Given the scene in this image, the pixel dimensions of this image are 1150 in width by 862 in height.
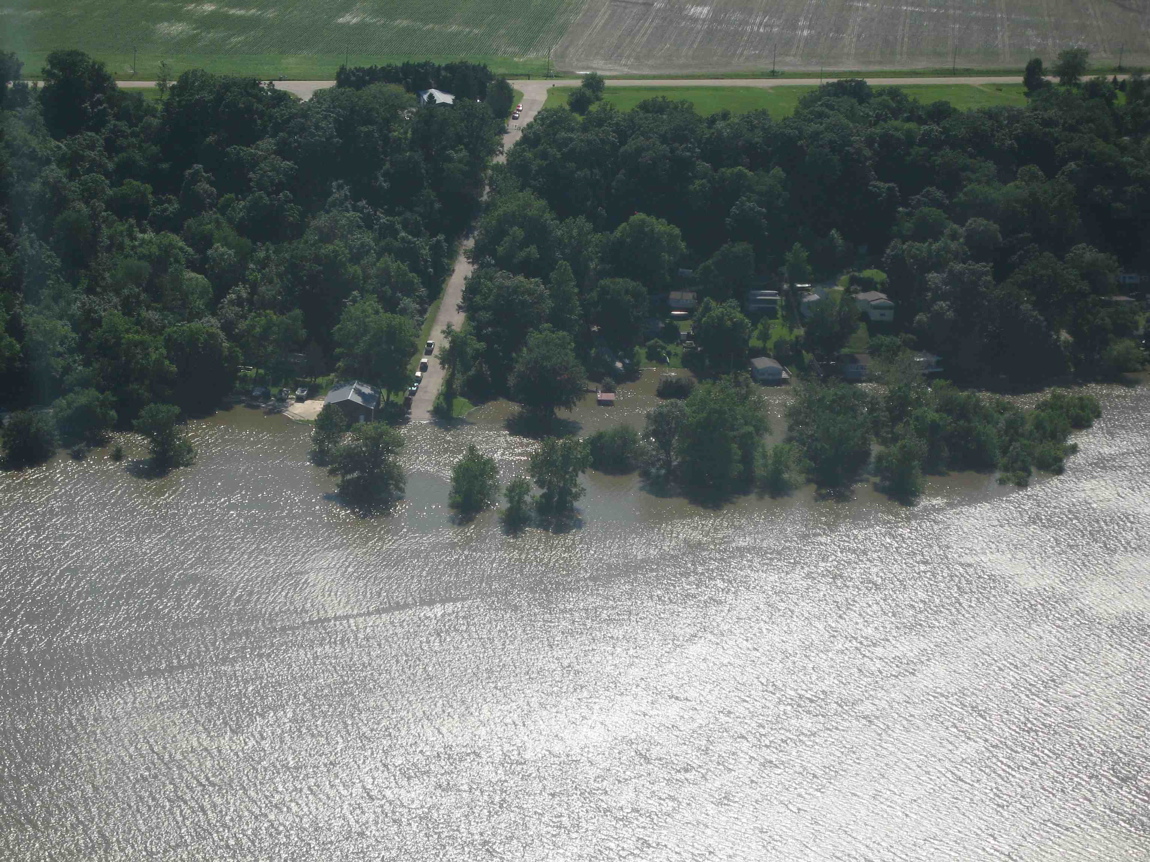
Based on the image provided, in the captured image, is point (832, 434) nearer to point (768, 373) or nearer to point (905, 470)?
point (905, 470)

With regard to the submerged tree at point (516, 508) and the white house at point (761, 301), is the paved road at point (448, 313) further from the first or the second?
the white house at point (761, 301)

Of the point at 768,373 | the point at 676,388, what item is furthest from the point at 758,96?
the point at 676,388

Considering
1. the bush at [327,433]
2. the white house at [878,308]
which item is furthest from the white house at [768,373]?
the bush at [327,433]

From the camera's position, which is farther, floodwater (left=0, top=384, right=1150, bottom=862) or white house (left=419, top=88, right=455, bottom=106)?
white house (left=419, top=88, right=455, bottom=106)

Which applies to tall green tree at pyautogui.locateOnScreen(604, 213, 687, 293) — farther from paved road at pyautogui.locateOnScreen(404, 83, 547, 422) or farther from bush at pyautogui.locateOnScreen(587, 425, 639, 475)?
bush at pyautogui.locateOnScreen(587, 425, 639, 475)

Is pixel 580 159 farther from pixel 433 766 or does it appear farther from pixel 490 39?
pixel 433 766

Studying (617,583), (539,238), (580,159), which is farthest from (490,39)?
(617,583)

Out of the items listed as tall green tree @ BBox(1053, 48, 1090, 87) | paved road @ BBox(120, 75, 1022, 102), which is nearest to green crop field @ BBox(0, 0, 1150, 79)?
paved road @ BBox(120, 75, 1022, 102)
